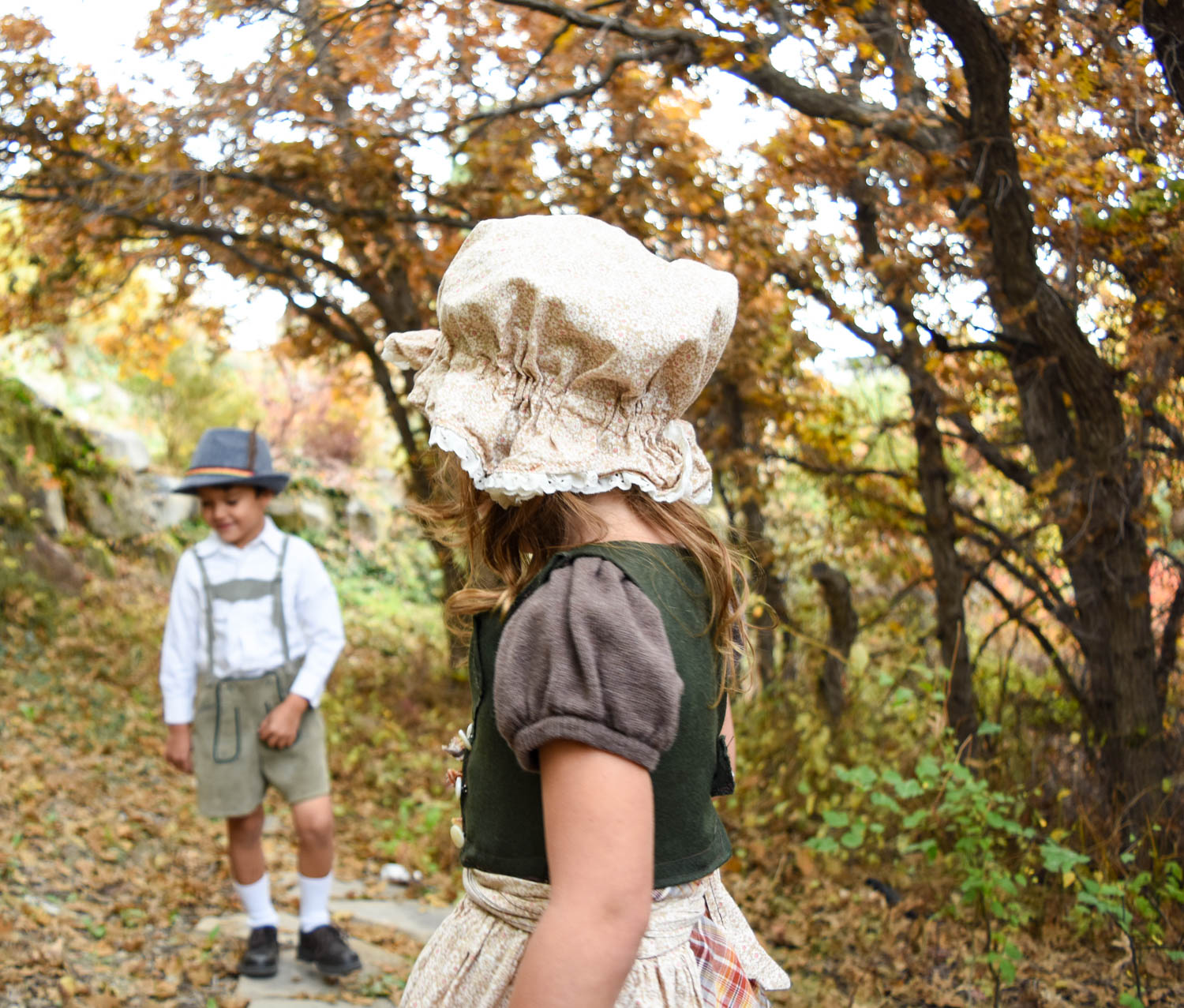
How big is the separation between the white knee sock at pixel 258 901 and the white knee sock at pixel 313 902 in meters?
0.13

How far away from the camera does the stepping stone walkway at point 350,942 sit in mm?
3447

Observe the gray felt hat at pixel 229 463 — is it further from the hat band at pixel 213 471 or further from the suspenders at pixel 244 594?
the suspenders at pixel 244 594

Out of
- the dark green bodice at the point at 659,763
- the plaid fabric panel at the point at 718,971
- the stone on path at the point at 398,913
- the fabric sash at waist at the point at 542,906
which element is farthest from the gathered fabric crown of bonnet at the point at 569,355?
the stone on path at the point at 398,913

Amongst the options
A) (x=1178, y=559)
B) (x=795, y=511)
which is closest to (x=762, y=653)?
(x=795, y=511)

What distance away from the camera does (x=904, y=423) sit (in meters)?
4.74

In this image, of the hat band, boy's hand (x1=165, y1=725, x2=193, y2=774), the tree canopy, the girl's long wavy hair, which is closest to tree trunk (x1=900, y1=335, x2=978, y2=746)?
the tree canopy

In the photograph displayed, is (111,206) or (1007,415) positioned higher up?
(111,206)

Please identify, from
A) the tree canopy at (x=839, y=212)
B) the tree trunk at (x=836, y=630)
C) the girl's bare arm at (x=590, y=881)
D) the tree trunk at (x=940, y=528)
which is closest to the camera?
the girl's bare arm at (x=590, y=881)

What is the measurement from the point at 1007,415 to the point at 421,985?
14.9 feet

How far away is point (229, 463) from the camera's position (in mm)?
3744

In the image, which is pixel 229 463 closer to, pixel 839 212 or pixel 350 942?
pixel 350 942

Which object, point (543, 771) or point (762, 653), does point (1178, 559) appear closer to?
point (762, 653)

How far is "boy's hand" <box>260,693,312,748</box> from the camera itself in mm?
3586

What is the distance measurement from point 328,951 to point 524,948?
2630mm
